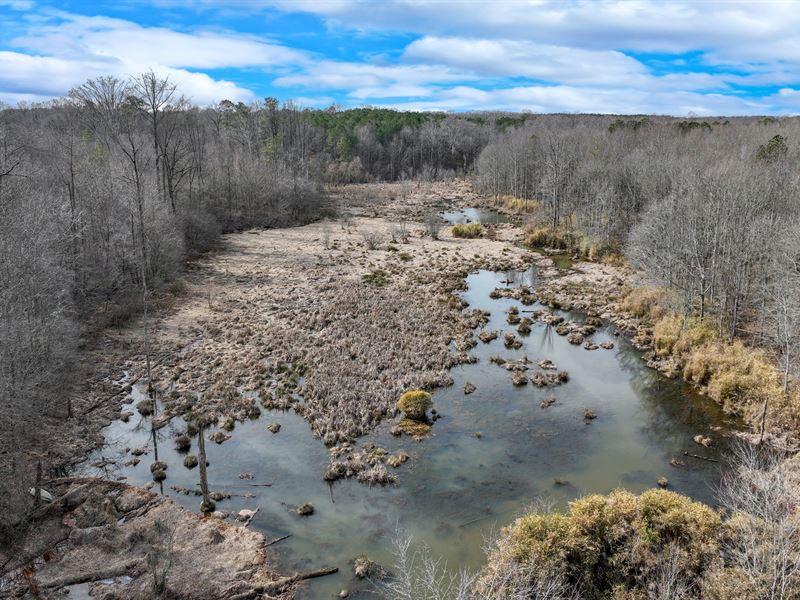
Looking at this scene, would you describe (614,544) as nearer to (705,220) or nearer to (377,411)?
(377,411)

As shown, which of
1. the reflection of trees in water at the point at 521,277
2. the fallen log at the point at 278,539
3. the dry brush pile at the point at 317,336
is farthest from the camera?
the reflection of trees in water at the point at 521,277

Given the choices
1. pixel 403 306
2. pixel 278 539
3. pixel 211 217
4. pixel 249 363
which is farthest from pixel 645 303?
pixel 211 217

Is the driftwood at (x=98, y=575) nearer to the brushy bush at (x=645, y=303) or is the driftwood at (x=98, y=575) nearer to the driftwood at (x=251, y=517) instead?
the driftwood at (x=251, y=517)

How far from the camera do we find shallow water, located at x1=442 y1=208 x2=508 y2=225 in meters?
74.7

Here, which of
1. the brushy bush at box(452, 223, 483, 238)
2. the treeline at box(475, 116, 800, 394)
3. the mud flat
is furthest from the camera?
the brushy bush at box(452, 223, 483, 238)

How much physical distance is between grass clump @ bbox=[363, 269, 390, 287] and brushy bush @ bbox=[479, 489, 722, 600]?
1147 inches

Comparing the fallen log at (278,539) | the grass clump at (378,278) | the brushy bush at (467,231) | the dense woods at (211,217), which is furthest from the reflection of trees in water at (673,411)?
the brushy bush at (467,231)

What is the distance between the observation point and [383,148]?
126438 mm

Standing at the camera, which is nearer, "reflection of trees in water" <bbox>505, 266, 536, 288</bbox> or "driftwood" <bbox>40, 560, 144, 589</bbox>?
"driftwood" <bbox>40, 560, 144, 589</bbox>

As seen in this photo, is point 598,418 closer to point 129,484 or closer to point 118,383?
point 129,484

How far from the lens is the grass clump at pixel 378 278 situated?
1727 inches

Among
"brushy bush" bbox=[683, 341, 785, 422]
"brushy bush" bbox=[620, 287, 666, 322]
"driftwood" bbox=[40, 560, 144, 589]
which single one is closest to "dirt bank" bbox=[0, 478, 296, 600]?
"driftwood" bbox=[40, 560, 144, 589]

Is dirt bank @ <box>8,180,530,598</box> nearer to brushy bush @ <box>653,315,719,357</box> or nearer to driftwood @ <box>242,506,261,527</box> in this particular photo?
driftwood @ <box>242,506,261,527</box>

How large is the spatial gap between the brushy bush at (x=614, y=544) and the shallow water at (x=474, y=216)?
5893cm
